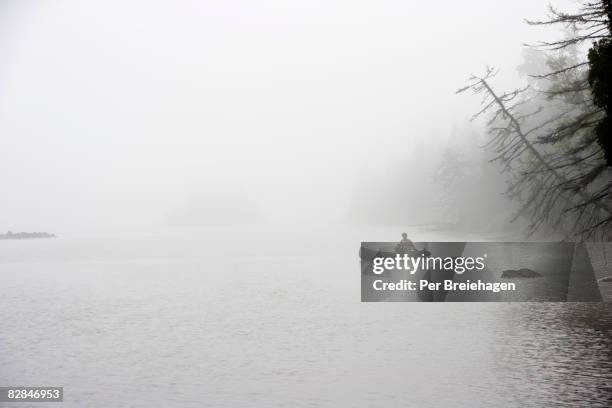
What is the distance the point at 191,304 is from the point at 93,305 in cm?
549

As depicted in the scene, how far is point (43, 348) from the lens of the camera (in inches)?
847

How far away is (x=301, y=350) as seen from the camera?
20.1 meters

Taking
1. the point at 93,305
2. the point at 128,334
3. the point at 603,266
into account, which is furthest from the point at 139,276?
the point at 603,266

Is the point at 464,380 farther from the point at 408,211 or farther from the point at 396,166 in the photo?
the point at 396,166

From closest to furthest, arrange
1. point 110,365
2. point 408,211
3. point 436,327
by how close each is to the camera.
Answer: point 110,365 < point 436,327 < point 408,211
